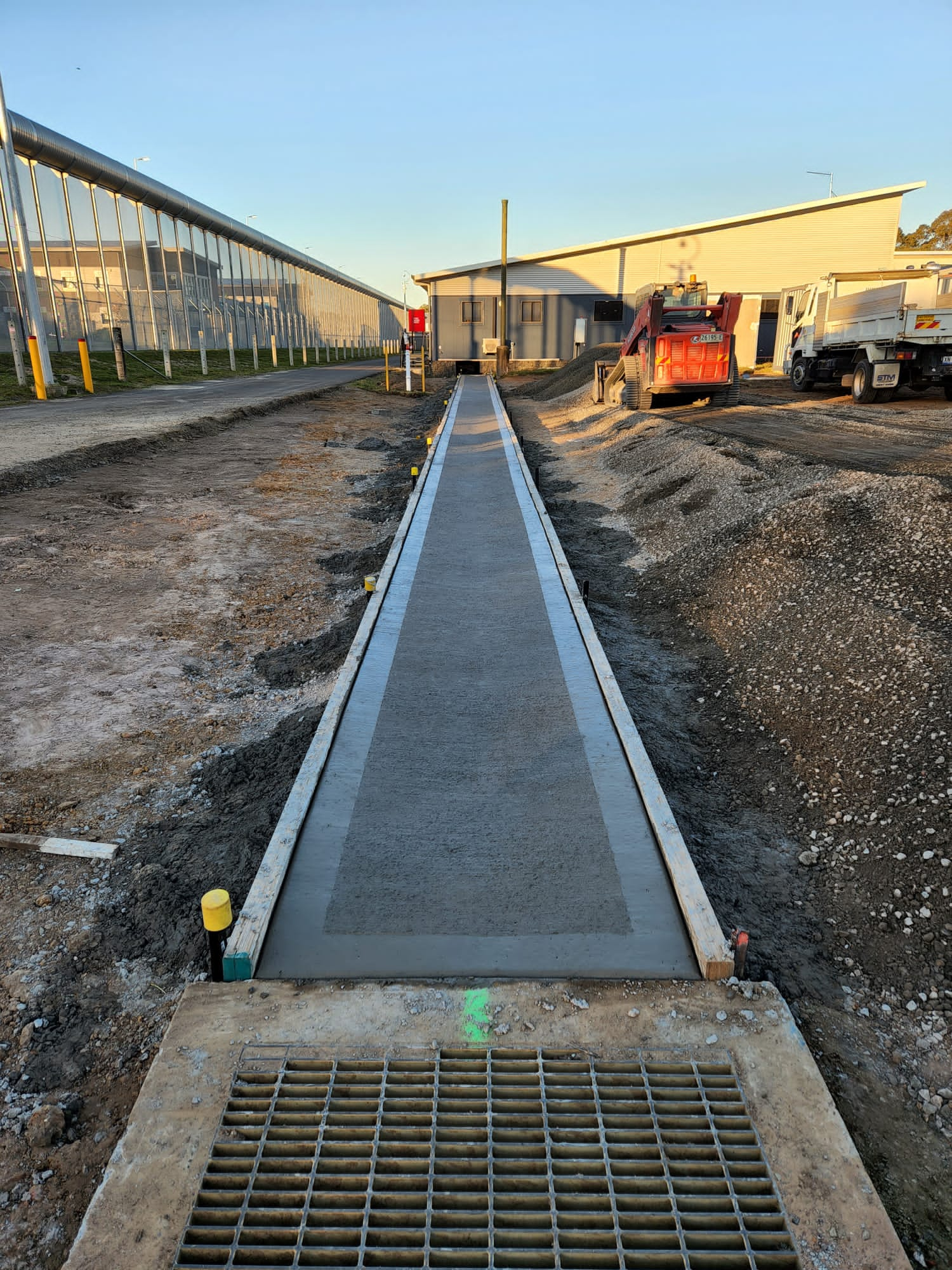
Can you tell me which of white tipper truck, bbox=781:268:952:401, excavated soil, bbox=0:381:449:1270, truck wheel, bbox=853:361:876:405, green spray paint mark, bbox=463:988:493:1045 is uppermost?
white tipper truck, bbox=781:268:952:401

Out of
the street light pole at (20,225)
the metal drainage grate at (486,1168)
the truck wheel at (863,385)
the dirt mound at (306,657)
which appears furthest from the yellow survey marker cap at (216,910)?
the street light pole at (20,225)

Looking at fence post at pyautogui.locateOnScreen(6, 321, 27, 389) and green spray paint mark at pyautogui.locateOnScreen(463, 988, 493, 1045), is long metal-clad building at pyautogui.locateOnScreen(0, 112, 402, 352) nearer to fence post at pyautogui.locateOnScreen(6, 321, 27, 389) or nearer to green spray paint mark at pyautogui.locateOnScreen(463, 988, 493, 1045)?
fence post at pyautogui.locateOnScreen(6, 321, 27, 389)

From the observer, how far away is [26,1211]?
224 cm

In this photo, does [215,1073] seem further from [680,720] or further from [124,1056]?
[680,720]

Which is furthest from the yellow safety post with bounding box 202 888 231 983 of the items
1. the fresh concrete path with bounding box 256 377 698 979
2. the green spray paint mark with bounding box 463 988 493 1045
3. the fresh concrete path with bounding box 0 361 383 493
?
the fresh concrete path with bounding box 0 361 383 493

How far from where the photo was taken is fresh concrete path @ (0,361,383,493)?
12.2 meters

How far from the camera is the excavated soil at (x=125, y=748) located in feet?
8.63

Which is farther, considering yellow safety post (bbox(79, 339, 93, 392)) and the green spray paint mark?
yellow safety post (bbox(79, 339, 93, 392))

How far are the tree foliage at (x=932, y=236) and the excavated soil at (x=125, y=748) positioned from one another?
58.9 m

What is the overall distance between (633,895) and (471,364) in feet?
135

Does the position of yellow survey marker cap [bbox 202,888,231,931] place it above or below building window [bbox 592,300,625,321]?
below

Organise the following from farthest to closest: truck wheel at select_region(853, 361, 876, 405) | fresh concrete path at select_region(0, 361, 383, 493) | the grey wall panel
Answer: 1. the grey wall panel
2. truck wheel at select_region(853, 361, 876, 405)
3. fresh concrete path at select_region(0, 361, 383, 493)

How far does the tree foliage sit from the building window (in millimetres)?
26804

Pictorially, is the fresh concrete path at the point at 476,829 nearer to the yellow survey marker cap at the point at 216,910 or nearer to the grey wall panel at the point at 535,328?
the yellow survey marker cap at the point at 216,910
